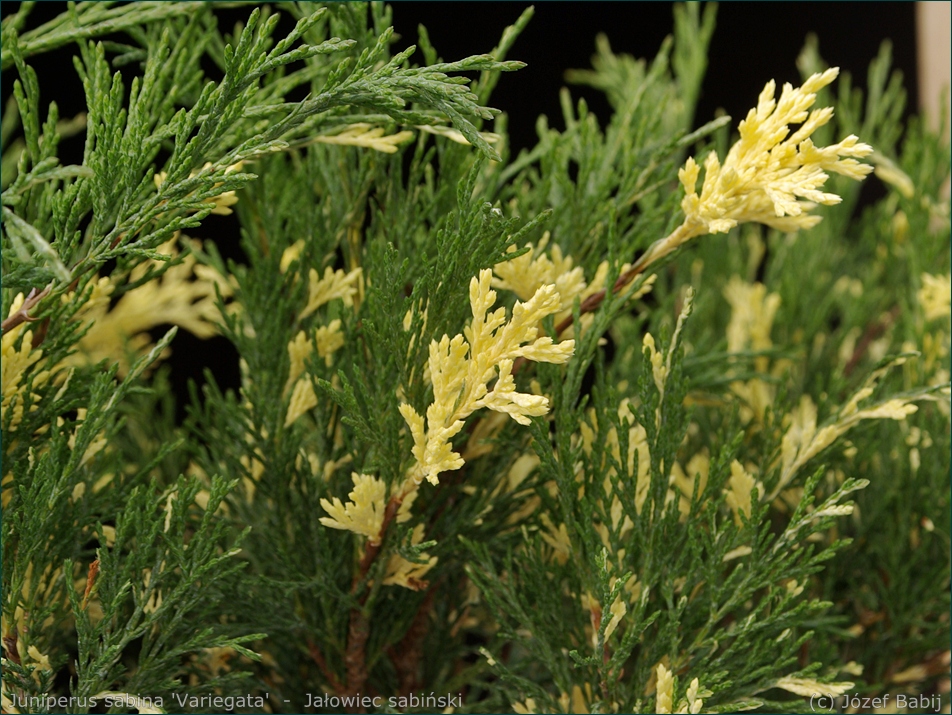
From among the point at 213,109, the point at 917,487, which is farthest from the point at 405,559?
the point at 917,487

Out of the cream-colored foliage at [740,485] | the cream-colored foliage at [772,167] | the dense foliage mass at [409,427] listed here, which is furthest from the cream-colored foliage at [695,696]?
the cream-colored foliage at [772,167]

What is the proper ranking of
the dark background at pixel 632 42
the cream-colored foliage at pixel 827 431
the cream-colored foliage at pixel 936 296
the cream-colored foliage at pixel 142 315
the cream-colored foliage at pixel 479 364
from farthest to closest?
the dark background at pixel 632 42 < the cream-colored foliage at pixel 142 315 < the cream-colored foliage at pixel 936 296 < the cream-colored foliage at pixel 827 431 < the cream-colored foliage at pixel 479 364

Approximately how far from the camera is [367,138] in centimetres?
49

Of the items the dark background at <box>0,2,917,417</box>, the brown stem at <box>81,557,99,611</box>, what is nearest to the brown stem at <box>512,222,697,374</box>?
the brown stem at <box>81,557,99,611</box>

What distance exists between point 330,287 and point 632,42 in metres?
0.87

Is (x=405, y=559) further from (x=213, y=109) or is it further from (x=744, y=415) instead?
(x=744, y=415)

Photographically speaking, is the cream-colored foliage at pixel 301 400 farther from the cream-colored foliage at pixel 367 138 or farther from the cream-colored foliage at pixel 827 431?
the cream-colored foliage at pixel 827 431

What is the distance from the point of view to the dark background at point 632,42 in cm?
99

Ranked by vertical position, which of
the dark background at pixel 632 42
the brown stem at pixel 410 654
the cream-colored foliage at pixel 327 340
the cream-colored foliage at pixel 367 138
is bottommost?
the brown stem at pixel 410 654

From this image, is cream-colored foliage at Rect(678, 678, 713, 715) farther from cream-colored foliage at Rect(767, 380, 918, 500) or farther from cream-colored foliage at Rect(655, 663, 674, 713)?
cream-colored foliage at Rect(767, 380, 918, 500)

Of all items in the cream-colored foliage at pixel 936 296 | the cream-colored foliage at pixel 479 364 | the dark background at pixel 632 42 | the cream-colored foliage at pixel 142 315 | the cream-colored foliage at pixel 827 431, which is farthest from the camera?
the dark background at pixel 632 42

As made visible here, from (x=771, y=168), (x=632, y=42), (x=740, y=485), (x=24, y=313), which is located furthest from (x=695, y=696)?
(x=632, y=42)

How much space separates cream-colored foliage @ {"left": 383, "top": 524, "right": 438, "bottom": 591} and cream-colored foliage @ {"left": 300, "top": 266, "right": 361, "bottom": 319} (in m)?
0.15

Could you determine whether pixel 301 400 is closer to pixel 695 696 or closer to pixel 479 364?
pixel 479 364
